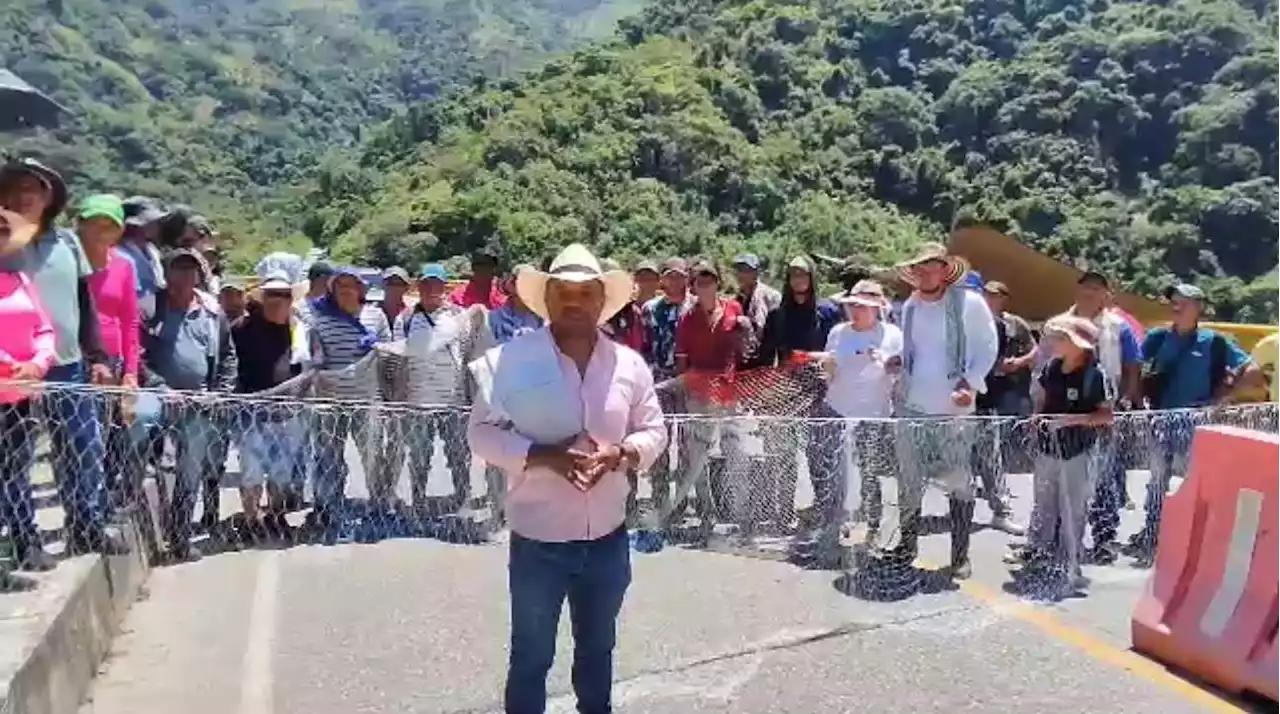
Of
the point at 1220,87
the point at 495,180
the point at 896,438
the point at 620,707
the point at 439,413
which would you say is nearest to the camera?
the point at 620,707

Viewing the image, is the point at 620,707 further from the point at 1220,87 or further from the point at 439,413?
the point at 1220,87

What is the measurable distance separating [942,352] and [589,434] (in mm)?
3683

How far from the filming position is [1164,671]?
6.11 metres

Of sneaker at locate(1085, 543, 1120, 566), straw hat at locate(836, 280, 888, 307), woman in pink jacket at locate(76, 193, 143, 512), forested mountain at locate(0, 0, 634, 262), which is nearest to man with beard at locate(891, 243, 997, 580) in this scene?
straw hat at locate(836, 280, 888, 307)

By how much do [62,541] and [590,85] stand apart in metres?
84.6

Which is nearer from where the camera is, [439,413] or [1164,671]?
[1164,671]

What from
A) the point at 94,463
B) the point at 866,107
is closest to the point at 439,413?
the point at 94,463

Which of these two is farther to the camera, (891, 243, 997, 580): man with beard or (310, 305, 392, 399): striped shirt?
(310, 305, 392, 399): striped shirt

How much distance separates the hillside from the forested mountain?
17376 millimetres

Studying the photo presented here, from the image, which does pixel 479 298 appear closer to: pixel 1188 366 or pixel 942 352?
pixel 942 352

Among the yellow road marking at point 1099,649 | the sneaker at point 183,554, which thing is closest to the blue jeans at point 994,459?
the yellow road marking at point 1099,649

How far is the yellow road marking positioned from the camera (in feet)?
18.8

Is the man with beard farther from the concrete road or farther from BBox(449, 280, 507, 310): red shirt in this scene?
BBox(449, 280, 507, 310): red shirt

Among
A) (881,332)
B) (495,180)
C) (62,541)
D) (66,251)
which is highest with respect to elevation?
(495,180)
